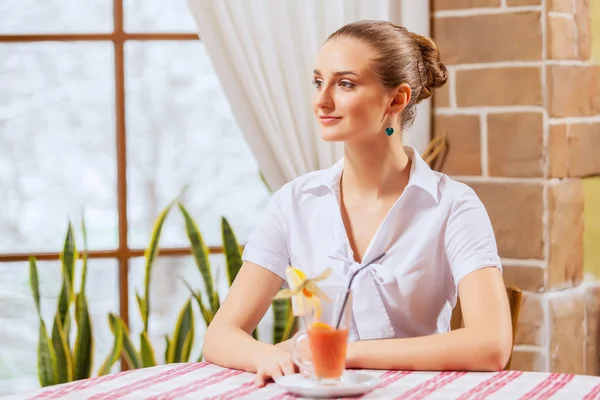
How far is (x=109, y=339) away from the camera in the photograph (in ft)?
10.1

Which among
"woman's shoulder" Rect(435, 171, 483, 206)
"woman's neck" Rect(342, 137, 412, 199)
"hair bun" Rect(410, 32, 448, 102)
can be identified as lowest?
"woman's shoulder" Rect(435, 171, 483, 206)

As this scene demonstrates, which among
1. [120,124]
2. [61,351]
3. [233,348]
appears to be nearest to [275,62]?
[120,124]

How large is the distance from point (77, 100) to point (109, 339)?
2.70ft

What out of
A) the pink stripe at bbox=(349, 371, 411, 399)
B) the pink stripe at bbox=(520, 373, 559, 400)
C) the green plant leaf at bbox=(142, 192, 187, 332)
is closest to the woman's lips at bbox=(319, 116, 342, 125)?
the pink stripe at bbox=(349, 371, 411, 399)

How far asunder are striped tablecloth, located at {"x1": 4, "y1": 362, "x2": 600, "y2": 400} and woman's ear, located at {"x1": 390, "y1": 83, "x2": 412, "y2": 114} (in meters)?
0.64

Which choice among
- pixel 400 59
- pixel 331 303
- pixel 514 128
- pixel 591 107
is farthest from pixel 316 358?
pixel 591 107

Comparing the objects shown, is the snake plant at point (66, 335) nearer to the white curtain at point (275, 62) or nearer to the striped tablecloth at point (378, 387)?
the white curtain at point (275, 62)

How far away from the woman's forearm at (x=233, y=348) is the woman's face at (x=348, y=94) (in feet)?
1.42

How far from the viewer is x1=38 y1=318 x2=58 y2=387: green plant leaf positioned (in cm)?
285

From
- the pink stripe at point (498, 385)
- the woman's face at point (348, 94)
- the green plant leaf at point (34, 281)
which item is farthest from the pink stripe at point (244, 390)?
the green plant leaf at point (34, 281)

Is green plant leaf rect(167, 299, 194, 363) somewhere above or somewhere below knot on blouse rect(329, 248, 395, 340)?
below

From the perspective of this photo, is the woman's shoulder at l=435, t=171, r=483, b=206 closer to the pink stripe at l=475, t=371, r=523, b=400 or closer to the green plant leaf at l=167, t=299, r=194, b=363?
the pink stripe at l=475, t=371, r=523, b=400

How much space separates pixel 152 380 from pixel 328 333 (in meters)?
0.32

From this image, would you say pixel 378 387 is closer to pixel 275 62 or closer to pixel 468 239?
pixel 468 239
